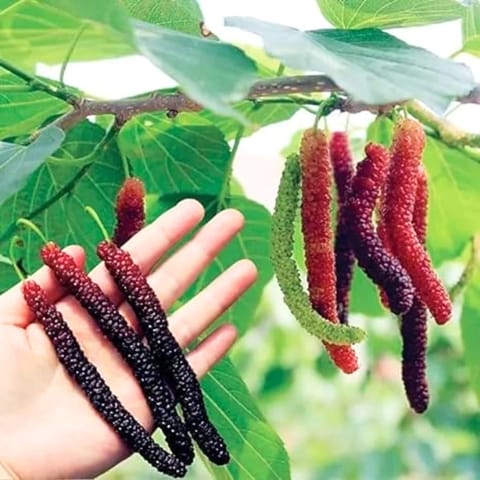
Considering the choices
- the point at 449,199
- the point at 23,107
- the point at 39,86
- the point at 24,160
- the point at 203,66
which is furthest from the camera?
the point at 449,199

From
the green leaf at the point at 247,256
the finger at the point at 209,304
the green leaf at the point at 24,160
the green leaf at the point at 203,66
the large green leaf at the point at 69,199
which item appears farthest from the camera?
the green leaf at the point at 247,256

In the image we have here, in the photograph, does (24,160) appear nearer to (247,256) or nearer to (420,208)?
(420,208)

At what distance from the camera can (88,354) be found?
3.26ft

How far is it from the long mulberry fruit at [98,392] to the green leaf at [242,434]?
192 mm

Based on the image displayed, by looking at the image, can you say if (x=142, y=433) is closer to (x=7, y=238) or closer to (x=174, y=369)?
(x=174, y=369)

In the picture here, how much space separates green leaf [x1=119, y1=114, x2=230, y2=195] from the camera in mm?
1163

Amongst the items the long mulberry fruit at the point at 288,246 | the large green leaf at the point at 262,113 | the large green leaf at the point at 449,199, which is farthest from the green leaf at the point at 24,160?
the large green leaf at the point at 449,199

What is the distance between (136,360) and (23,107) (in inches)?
11.8

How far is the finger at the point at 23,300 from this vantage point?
0.99 m

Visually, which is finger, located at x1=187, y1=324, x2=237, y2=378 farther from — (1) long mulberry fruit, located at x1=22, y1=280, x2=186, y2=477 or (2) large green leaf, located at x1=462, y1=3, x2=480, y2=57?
(2) large green leaf, located at x1=462, y1=3, x2=480, y2=57

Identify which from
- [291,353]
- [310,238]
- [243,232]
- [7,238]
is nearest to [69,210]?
[7,238]

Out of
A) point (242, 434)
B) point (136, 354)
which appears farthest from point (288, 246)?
point (242, 434)

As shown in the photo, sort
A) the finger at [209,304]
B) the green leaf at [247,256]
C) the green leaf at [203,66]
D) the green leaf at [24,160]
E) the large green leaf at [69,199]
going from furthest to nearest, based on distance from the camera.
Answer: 1. the green leaf at [247,256]
2. the large green leaf at [69,199]
3. the finger at [209,304]
4. the green leaf at [24,160]
5. the green leaf at [203,66]

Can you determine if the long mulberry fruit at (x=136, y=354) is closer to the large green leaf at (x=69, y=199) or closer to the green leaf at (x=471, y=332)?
the large green leaf at (x=69, y=199)
